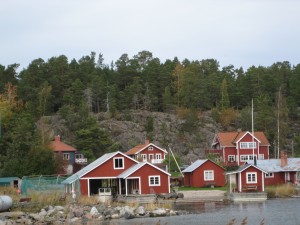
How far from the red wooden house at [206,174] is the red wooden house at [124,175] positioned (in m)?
11.1

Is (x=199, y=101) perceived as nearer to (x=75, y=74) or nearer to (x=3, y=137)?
(x=75, y=74)

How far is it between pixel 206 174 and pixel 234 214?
94.1 ft

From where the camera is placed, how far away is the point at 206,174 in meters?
72.8

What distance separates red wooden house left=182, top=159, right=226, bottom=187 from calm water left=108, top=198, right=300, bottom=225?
15.8 metres

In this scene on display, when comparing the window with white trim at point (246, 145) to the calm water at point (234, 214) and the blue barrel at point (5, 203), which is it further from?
the blue barrel at point (5, 203)

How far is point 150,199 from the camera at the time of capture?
57.7m

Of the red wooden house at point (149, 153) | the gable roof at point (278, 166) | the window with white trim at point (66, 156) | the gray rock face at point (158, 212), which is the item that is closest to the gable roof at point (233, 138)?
the red wooden house at point (149, 153)

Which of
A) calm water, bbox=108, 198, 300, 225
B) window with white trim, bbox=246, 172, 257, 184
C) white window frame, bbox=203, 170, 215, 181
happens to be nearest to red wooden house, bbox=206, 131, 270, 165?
white window frame, bbox=203, 170, 215, 181

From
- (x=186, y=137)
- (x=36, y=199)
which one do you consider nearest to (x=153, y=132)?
(x=186, y=137)

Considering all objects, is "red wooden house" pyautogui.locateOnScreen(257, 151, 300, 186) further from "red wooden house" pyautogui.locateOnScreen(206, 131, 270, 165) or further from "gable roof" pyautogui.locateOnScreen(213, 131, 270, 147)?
"gable roof" pyautogui.locateOnScreen(213, 131, 270, 147)

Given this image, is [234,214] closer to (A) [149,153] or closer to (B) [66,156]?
(A) [149,153]

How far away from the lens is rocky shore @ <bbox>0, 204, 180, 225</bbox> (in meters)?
38.9

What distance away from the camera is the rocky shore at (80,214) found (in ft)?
128

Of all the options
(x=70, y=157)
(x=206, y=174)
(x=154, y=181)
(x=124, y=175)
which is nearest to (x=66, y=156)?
(x=70, y=157)
